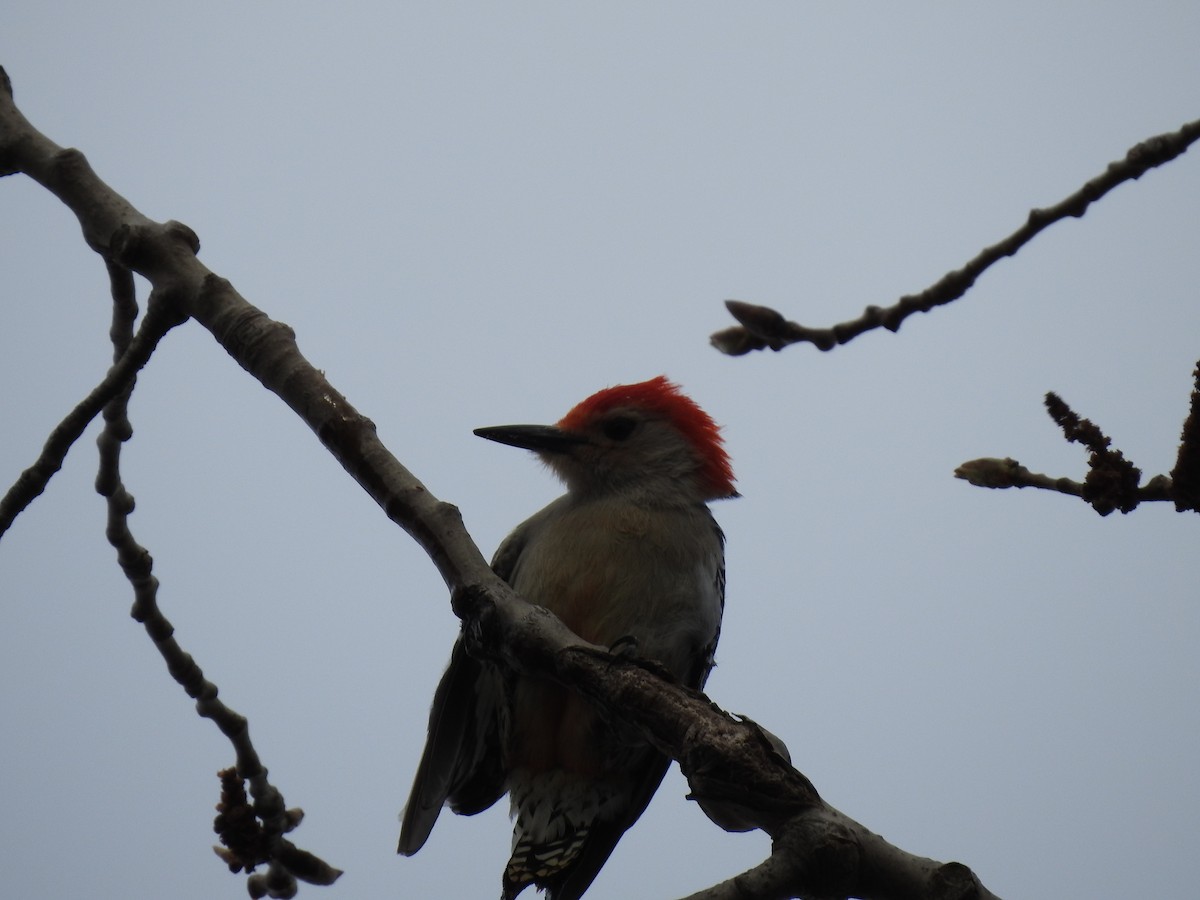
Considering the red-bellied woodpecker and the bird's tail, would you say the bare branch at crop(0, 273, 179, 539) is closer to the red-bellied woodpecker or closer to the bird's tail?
the red-bellied woodpecker

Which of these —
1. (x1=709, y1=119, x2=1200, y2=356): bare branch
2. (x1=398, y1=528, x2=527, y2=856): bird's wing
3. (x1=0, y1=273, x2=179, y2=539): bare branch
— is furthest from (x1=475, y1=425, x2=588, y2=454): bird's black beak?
(x1=709, y1=119, x2=1200, y2=356): bare branch

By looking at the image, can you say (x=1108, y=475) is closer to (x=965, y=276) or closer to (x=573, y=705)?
(x=965, y=276)

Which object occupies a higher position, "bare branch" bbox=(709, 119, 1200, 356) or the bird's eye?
the bird's eye

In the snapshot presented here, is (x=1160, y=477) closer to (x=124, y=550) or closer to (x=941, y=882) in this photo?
(x=941, y=882)

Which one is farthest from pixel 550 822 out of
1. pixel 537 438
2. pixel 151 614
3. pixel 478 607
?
pixel 478 607

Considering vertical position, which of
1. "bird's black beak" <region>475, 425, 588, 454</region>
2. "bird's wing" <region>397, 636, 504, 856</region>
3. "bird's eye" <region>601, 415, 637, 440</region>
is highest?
"bird's eye" <region>601, 415, 637, 440</region>

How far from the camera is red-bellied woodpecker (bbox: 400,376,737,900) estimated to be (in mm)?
4555

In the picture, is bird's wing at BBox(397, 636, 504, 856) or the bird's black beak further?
the bird's black beak

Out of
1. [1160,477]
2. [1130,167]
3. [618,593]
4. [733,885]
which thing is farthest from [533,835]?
[1130,167]

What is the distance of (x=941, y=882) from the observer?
7.13ft

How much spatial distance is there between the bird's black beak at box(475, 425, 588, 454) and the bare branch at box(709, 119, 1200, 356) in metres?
2.70

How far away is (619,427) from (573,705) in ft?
5.38

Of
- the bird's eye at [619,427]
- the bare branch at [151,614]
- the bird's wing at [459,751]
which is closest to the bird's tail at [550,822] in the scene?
the bird's wing at [459,751]

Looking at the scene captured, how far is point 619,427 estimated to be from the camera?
5.71m
